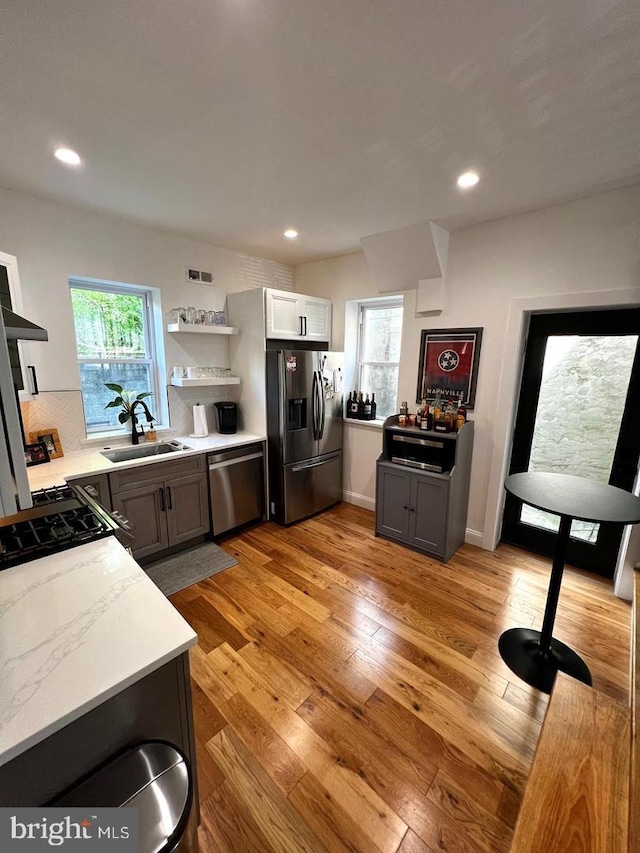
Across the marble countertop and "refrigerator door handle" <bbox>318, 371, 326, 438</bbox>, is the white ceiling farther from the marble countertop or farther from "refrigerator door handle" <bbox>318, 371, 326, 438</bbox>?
the marble countertop

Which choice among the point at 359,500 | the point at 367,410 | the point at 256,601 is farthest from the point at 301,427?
the point at 256,601

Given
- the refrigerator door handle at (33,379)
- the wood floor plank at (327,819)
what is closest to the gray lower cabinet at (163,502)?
the refrigerator door handle at (33,379)

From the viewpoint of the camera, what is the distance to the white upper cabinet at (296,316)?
133 inches

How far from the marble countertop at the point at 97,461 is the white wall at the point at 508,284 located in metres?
1.83

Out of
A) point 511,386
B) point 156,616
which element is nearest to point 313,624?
point 156,616

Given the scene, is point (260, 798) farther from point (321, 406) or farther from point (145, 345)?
point (145, 345)

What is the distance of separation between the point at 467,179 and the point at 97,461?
315 cm

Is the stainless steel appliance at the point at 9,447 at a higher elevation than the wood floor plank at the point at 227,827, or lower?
higher

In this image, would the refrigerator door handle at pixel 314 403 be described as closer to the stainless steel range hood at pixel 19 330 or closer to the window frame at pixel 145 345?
the window frame at pixel 145 345

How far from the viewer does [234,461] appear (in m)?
3.27

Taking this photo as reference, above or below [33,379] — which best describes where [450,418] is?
below

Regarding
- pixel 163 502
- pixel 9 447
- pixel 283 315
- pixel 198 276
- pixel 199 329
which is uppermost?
pixel 198 276

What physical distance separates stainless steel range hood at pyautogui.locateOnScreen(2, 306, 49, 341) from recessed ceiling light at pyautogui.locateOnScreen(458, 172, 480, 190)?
2331 millimetres

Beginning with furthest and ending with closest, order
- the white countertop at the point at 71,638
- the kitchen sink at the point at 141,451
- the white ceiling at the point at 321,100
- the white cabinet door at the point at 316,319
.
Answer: the white cabinet door at the point at 316,319 < the kitchen sink at the point at 141,451 < the white ceiling at the point at 321,100 < the white countertop at the point at 71,638
